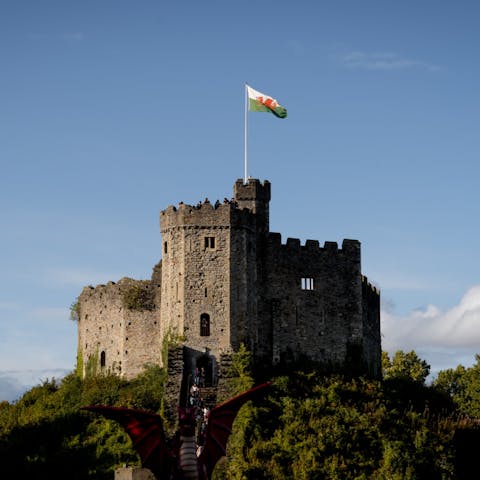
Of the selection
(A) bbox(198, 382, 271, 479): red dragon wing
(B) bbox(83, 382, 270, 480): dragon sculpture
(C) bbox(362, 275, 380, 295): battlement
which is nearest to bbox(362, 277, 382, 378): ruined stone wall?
(C) bbox(362, 275, 380, 295): battlement

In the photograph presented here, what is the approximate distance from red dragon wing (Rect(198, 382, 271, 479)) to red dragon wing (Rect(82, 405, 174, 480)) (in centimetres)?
99

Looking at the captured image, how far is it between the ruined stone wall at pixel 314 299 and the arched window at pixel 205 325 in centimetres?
507

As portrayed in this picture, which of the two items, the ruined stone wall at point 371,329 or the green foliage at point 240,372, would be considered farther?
the ruined stone wall at point 371,329

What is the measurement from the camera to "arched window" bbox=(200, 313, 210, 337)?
2552 inches

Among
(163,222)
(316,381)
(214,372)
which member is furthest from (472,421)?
(163,222)

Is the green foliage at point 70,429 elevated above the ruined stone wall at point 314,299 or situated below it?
below

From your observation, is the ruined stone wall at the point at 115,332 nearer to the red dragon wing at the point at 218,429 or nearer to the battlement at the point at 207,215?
the battlement at the point at 207,215

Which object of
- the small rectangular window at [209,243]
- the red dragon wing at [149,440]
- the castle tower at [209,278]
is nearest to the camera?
the red dragon wing at [149,440]

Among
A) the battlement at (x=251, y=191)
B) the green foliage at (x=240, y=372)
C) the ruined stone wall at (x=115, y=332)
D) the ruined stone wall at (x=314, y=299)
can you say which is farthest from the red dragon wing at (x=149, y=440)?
the battlement at (x=251, y=191)

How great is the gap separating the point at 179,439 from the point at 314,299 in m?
37.5

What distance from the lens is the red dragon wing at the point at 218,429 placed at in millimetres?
34656

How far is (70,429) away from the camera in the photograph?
60.6 meters

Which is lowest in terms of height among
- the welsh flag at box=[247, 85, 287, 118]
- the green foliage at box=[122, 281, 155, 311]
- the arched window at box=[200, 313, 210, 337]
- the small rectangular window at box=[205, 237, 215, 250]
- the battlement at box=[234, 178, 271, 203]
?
the arched window at box=[200, 313, 210, 337]

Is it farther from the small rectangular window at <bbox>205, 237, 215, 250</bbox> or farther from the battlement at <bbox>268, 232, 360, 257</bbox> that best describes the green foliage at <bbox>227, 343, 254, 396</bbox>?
the battlement at <bbox>268, 232, 360, 257</bbox>
